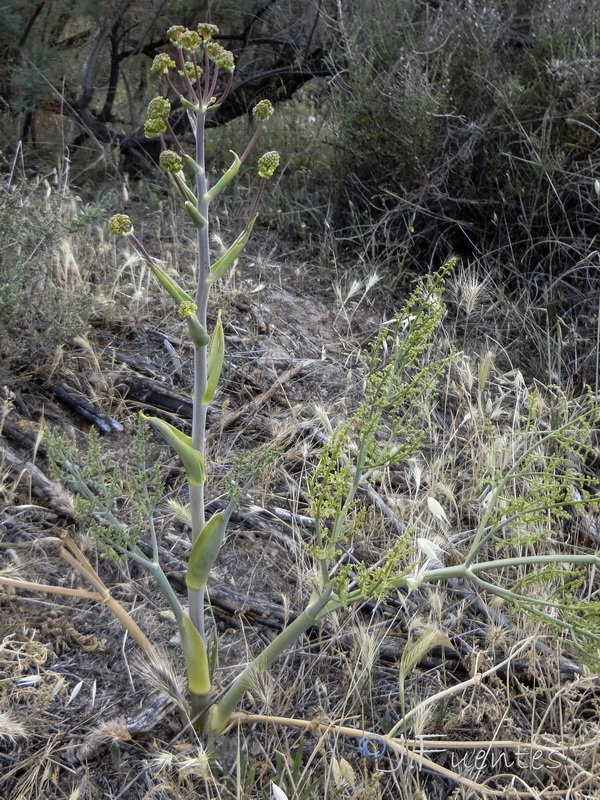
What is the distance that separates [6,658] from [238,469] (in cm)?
71

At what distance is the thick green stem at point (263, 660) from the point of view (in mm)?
1296

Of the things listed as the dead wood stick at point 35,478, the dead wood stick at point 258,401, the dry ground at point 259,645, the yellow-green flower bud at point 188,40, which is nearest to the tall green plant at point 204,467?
the yellow-green flower bud at point 188,40

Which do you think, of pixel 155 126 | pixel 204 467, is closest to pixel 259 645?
pixel 204 467

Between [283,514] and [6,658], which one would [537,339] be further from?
[6,658]

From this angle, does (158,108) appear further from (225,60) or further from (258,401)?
(258,401)

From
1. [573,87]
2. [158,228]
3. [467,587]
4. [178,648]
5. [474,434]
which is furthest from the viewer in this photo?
[158,228]

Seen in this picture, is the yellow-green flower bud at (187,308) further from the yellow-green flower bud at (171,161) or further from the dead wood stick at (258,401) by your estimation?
the dead wood stick at (258,401)

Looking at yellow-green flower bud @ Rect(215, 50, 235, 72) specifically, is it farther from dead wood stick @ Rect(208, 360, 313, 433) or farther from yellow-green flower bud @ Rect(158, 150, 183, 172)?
dead wood stick @ Rect(208, 360, 313, 433)

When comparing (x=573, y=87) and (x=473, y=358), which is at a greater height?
(x=573, y=87)

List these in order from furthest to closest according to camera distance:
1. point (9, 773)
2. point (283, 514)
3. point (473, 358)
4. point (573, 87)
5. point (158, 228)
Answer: point (158, 228)
point (573, 87)
point (473, 358)
point (283, 514)
point (9, 773)

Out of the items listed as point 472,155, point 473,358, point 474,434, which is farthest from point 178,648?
point 472,155

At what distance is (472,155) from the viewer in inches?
138

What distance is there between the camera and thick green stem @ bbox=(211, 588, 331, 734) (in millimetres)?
1296

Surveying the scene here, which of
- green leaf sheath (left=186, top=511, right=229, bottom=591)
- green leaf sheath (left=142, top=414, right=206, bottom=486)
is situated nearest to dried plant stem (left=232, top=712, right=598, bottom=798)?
green leaf sheath (left=186, top=511, right=229, bottom=591)
